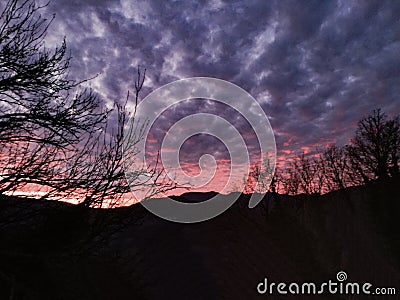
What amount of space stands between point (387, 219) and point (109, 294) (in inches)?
797

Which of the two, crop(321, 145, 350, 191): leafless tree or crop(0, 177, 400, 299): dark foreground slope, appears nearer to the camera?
crop(0, 177, 400, 299): dark foreground slope

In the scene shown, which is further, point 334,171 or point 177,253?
point 334,171

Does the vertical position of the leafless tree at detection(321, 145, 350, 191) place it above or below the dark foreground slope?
above

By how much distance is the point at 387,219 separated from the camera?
20766 mm

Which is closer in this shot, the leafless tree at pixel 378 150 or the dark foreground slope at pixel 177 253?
the dark foreground slope at pixel 177 253

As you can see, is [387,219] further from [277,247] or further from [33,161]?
[33,161]

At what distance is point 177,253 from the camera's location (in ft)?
49.1

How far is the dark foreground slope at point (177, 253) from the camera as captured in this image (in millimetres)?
4312

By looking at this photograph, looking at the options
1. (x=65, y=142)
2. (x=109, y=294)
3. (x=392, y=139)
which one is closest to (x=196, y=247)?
(x=109, y=294)

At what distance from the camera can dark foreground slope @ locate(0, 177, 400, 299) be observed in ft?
14.1

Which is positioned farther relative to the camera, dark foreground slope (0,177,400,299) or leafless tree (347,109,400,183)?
leafless tree (347,109,400,183)

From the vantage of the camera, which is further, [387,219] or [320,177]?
[320,177]

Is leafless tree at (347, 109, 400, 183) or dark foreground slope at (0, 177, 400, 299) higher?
leafless tree at (347, 109, 400, 183)

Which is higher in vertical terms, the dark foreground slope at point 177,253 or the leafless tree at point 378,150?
the leafless tree at point 378,150
